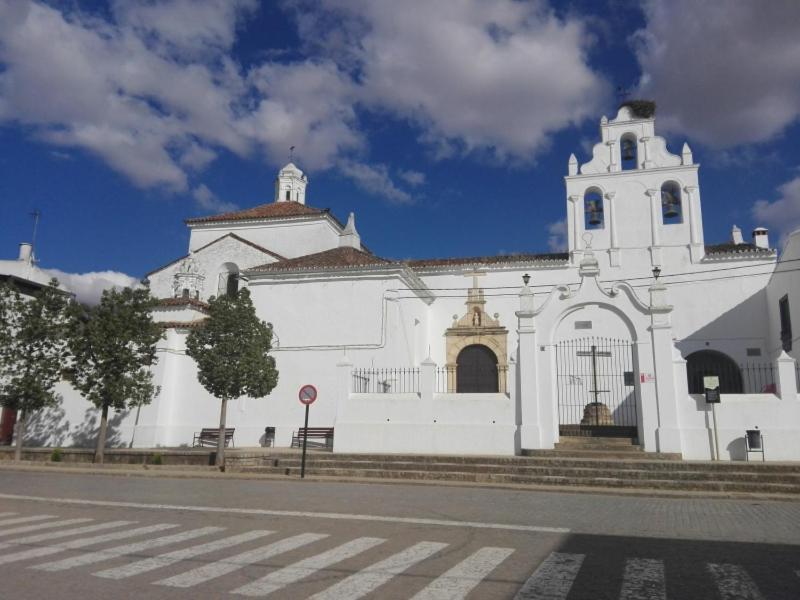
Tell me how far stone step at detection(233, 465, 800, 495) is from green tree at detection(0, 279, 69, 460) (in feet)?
28.3

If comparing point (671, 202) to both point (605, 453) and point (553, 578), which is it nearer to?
point (605, 453)

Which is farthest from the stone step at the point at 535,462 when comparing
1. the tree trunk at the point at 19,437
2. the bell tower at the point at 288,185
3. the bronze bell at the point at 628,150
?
the bell tower at the point at 288,185

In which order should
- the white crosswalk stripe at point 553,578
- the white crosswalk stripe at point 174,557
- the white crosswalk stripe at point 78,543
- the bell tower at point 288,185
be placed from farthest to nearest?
the bell tower at point 288,185 → the white crosswalk stripe at point 78,543 → the white crosswalk stripe at point 174,557 → the white crosswalk stripe at point 553,578

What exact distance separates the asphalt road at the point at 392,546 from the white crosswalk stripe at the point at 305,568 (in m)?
0.02

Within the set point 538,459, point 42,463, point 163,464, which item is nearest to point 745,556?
point 538,459

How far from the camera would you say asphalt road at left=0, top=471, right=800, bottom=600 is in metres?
4.66

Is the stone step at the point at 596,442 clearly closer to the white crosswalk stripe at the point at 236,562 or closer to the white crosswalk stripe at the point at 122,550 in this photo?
the white crosswalk stripe at the point at 236,562

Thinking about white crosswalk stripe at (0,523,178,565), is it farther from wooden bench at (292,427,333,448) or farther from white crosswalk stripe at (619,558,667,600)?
wooden bench at (292,427,333,448)

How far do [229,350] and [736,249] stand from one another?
18.8 m

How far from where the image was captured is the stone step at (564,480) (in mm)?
11203

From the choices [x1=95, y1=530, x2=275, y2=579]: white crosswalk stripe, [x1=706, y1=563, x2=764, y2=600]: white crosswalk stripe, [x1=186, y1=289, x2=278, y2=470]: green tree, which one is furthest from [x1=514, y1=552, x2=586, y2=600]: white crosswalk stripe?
[x1=186, y1=289, x2=278, y2=470]: green tree

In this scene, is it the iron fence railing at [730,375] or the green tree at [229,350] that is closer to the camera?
the green tree at [229,350]

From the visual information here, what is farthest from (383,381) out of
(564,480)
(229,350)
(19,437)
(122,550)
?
(122,550)

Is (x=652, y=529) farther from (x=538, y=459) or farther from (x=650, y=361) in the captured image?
(x=650, y=361)
